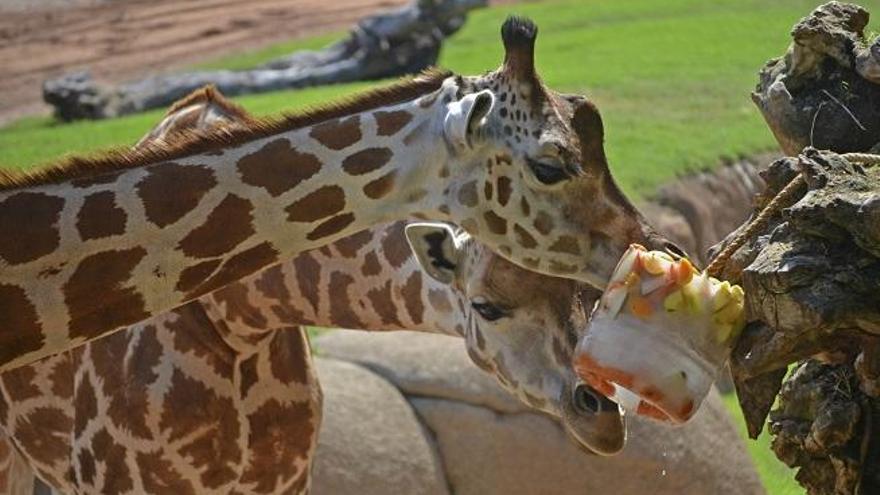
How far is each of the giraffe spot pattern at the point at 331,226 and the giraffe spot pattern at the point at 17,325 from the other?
A: 0.66 meters

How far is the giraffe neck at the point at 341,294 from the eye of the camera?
5484 mm

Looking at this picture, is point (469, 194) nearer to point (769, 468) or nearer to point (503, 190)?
point (503, 190)

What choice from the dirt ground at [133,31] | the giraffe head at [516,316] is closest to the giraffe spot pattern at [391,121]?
the giraffe head at [516,316]

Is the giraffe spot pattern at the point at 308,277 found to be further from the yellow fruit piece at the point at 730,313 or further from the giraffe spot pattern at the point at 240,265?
the yellow fruit piece at the point at 730,313

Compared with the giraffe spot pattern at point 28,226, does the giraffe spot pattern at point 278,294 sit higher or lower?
lower

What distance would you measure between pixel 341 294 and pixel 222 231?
1.32m

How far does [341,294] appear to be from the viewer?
5.56 meters

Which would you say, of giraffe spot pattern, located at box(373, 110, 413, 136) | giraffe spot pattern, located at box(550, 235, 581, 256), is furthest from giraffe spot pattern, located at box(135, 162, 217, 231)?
giraffe spot pattern, located at box(550, 235, 581, 256)

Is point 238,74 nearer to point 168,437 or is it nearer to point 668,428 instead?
point 668,428

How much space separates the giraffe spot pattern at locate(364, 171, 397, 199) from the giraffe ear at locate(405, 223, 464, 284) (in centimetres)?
68

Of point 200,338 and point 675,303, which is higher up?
point 675,303

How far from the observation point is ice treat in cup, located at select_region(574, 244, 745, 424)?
3.86 meters

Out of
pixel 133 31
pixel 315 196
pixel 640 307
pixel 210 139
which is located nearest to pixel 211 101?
pixel 210 139

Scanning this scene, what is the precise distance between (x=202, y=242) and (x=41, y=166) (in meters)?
0.40
